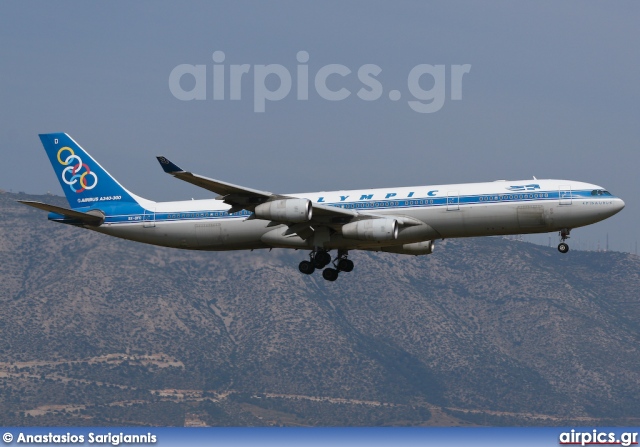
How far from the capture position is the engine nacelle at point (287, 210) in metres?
67.3

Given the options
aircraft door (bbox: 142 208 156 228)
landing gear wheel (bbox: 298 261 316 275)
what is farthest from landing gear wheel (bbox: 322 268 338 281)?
aircraft door (bbox: 142 208 156 228)

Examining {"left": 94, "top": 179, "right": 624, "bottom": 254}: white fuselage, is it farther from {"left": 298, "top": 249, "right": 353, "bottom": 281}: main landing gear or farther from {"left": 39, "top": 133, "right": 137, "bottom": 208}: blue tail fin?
{"left": 39, "top": 133, "right": 137, "bottom": 208}: blue tail fin

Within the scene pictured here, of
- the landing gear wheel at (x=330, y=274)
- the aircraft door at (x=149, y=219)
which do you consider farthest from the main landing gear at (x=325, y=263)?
the aircraft door at (x=149, y=219)

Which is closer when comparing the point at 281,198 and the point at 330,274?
the point at 281,198

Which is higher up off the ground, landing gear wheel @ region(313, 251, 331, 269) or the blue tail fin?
the blue tail fin

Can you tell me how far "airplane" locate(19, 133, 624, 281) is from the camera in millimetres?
67375

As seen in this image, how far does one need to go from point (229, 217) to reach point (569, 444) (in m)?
31.1

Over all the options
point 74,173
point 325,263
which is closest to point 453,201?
point 325,263

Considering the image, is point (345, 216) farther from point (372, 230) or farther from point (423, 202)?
point (423, 202)

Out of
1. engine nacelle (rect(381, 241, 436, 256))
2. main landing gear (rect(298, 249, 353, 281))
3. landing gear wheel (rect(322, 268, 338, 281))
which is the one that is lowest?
landing gear wheel (rect(322, 268, 338, 281))

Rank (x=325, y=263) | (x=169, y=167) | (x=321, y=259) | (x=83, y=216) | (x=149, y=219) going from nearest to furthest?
(x=169, y=167) < (x=321, y=259) < (x=325, y=263) < (x=149, y=219) < (x=83, y=216)

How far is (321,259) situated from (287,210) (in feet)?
21.2

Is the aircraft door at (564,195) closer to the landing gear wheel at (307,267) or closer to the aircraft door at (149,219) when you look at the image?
the landing gear wheel at (307,267)

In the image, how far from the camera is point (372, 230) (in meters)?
67.8
